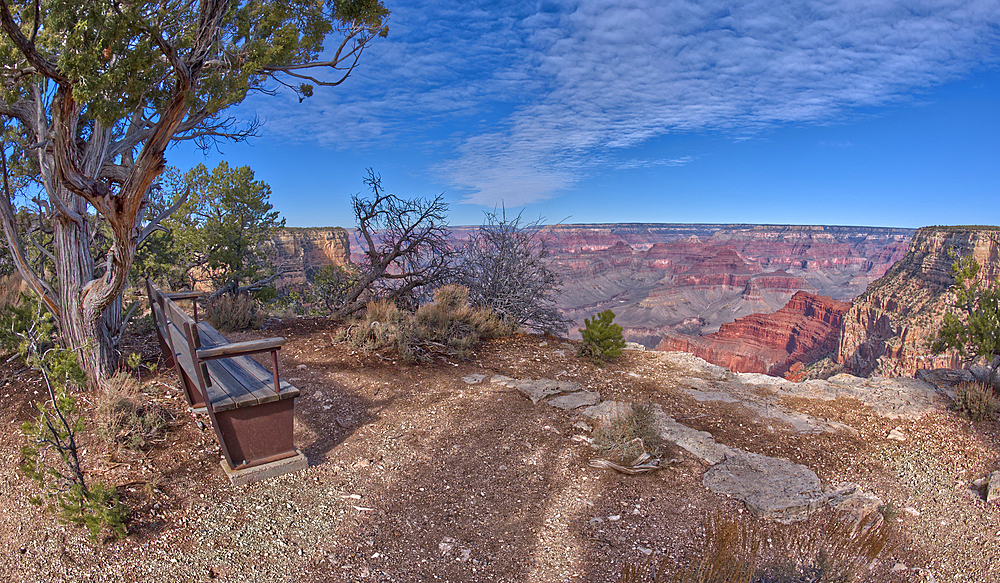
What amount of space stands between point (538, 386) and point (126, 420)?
13.7 feet

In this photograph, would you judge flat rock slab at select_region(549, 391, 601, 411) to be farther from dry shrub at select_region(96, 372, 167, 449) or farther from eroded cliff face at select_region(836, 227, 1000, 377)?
eroded cliff face at select_region(836, 227, 1000, 377)

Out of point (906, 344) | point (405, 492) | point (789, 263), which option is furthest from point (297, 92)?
point (789, 263)

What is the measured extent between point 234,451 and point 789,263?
181m

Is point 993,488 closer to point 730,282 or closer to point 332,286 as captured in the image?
point 332,286

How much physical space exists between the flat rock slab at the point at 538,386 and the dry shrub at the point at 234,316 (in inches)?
186

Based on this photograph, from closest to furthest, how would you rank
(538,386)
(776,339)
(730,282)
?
(538,386), (776,339), (730,282)

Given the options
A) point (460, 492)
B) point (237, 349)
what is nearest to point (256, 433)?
point (237, 349)

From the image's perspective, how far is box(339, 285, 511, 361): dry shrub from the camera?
22.9 ft

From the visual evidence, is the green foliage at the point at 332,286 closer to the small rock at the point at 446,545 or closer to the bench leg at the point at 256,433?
the bench leg at the point at 256,433

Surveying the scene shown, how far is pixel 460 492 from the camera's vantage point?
3.69 meters

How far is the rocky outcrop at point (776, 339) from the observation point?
73.6 m

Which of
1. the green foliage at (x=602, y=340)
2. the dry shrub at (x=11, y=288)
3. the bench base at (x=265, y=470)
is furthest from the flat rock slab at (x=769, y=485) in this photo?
the dry shrub at (x=11, y=288)

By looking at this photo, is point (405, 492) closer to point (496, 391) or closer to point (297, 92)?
point (496, 391)

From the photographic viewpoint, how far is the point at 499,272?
9461 mm
